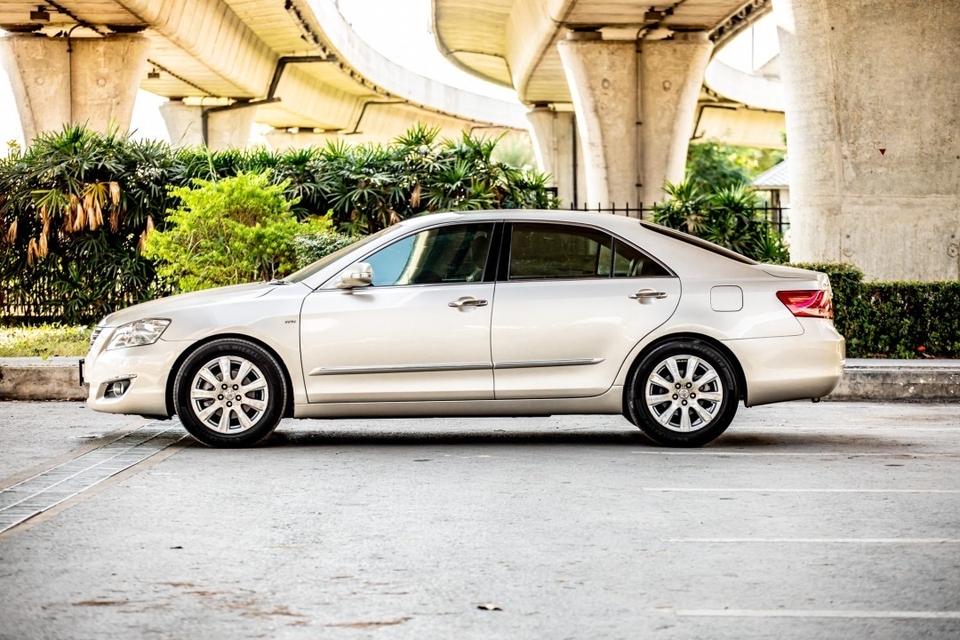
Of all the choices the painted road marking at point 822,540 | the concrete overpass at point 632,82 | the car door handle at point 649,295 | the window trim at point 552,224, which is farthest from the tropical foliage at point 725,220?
the concrete overpass at point 632,82

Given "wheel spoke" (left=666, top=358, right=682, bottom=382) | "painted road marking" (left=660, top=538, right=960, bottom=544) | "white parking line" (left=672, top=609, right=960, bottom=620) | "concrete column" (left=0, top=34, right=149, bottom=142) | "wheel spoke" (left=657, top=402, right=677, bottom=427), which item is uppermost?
"concrete column" (left=0, top=34, right=149, bottom=142)

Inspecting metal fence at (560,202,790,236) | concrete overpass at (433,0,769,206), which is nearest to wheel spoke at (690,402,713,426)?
metal fence at (560,202,790,236)

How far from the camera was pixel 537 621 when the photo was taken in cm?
509

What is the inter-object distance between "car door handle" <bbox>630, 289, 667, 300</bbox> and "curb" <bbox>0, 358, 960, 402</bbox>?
158 inches

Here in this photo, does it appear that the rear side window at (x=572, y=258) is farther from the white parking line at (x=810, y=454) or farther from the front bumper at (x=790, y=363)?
the white parking line at (x=810, y=454)

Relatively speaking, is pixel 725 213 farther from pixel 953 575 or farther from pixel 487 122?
pixel 487 122

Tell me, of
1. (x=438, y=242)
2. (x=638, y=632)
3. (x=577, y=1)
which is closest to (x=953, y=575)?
(x=638, y=632)

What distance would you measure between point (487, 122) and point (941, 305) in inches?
2388

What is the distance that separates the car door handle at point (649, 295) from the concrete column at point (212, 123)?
147 ft

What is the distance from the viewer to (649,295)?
31.2ft

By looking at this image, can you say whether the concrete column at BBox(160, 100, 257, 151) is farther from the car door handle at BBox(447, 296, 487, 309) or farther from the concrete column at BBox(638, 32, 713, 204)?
the car door handle at BBox(447, 296, 487, 309)

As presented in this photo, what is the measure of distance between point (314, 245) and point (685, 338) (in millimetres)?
7541

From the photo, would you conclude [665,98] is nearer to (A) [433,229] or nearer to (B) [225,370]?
(A) [433,229]

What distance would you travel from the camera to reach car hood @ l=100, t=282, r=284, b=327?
9.58 meters
